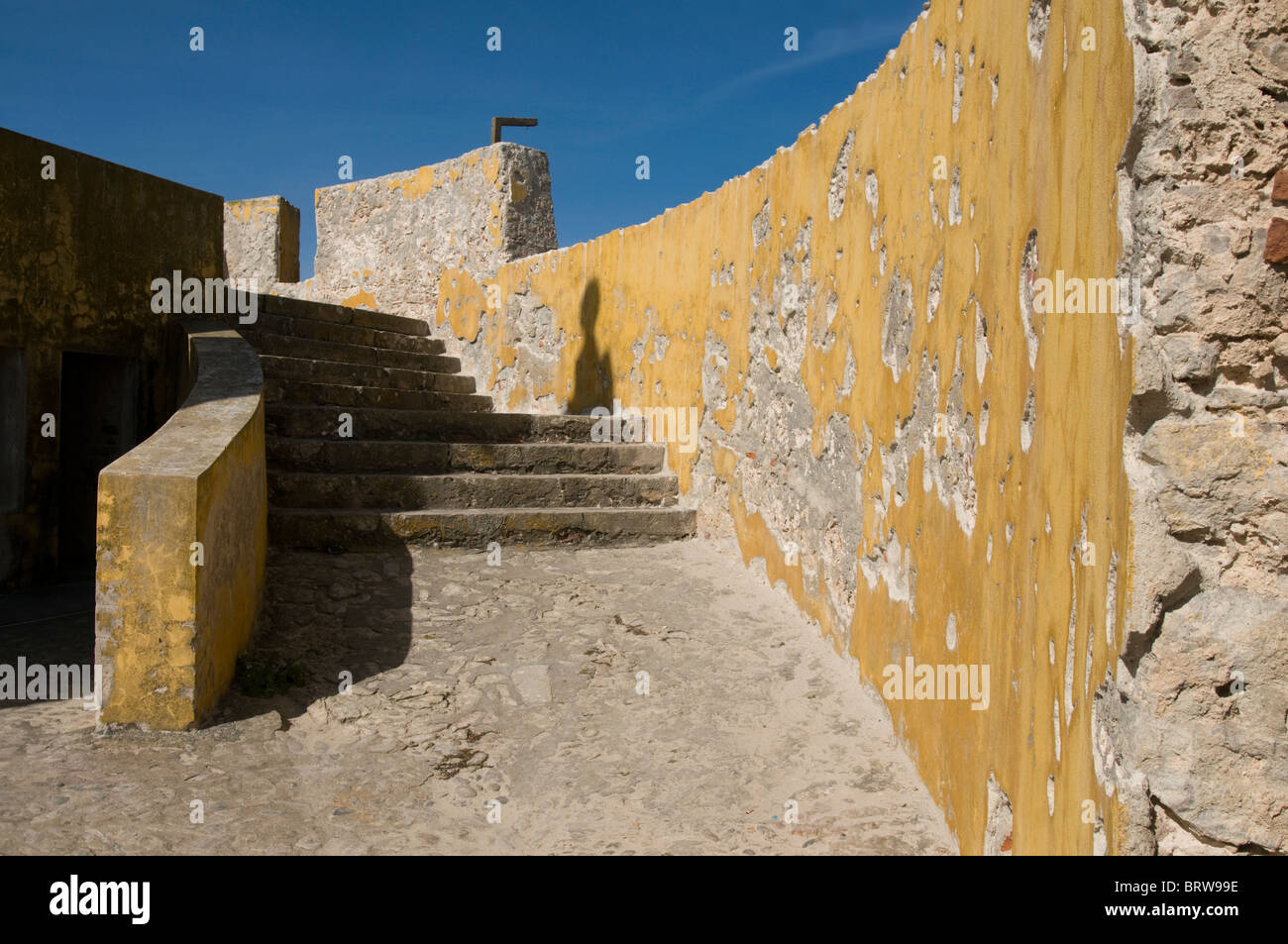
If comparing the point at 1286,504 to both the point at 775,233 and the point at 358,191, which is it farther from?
the point at 358,191

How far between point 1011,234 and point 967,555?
0.78 metres

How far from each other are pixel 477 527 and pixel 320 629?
1256 mm

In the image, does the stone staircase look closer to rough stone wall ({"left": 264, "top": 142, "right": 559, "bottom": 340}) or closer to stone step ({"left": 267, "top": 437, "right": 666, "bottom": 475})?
stone step ({"left": 267, "top": 437, "right": 666, "bottom": 475})

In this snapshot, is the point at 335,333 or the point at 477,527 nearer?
the point at 477,527

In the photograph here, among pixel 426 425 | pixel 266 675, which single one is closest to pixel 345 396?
pixel 426 425

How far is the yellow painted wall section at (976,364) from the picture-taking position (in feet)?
5.60

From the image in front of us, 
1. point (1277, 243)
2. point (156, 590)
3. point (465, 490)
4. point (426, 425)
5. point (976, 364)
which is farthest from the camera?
point (426, 425)

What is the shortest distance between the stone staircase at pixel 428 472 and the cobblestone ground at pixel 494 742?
43 centimetres

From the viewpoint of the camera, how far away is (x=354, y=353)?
705cm

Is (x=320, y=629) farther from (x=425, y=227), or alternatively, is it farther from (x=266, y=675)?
(x=425, y=227)

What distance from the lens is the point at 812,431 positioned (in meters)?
4.13

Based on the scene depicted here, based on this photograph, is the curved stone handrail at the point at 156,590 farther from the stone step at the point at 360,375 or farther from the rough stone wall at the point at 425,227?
the rough stone wall at the point at 425,227

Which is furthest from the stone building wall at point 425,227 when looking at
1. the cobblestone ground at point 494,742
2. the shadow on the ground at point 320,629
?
the cobblestone ground at point 494,742
